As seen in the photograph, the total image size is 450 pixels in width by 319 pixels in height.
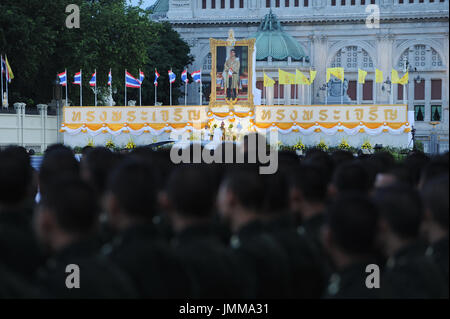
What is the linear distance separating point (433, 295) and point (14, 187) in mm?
3141

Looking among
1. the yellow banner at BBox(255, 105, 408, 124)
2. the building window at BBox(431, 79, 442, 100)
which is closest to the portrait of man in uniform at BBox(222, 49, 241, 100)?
the yellow banner at BBox(255, 105, 408, 124)

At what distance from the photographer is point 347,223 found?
13.6ft

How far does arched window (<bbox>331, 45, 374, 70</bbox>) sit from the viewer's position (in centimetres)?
8138

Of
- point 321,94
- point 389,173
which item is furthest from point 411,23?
point 389,173

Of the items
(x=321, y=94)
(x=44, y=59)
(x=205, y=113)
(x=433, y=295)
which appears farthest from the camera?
(x=321, y=94)

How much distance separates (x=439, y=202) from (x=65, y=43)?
131ft

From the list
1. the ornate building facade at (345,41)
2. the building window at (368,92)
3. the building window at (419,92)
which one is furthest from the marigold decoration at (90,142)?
the building window at (419,92)

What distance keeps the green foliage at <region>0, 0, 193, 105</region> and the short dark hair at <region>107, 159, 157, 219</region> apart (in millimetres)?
35710

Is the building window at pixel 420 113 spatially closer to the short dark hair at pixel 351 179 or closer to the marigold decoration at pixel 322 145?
the marigold decoration at pixel 322 145

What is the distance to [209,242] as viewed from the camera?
4.58 metres

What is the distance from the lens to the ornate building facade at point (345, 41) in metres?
78.4

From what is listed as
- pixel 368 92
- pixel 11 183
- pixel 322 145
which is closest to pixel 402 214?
pixel 11 183

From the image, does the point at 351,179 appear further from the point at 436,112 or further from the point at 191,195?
the point at 436,112

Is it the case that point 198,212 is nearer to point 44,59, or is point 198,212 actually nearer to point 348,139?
point 348,139
